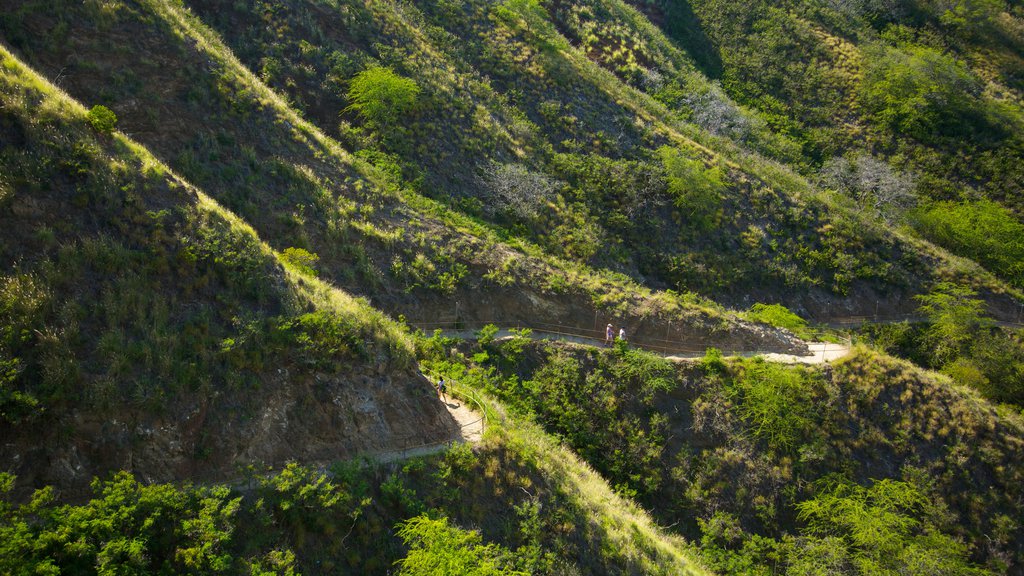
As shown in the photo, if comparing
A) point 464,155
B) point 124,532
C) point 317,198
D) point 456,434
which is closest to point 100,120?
point 317,198

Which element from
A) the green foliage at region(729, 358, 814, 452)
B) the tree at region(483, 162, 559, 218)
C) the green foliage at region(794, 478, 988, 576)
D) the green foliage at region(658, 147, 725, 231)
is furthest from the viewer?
the green foliage at region(658, 147, 725, 231)

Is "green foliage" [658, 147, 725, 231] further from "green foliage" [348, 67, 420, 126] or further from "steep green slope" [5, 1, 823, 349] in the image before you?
"green foliage" [348, 67, 420, 126]

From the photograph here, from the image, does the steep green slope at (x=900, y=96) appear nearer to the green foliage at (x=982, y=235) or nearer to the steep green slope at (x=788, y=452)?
the green foliage at (x=982, y=235)

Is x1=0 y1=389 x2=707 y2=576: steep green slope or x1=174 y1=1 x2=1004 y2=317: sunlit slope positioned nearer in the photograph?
x1=0 y1=389 x2=707 y2=576: steep green slope

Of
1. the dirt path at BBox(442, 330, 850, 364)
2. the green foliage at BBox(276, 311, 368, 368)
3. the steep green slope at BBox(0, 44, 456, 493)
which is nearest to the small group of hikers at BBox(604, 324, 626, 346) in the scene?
the dirt path at BBox(442, 330, 850, 364)

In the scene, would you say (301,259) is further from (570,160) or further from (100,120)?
(570,160)

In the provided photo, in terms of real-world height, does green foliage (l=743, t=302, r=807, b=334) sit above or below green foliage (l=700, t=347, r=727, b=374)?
above
